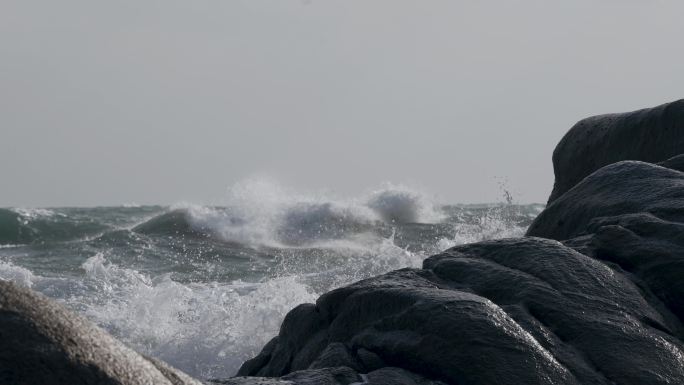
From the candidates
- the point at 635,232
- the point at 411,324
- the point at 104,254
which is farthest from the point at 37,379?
the point at 104,254

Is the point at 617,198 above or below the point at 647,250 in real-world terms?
above

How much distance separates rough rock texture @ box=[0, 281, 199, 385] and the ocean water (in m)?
6.99

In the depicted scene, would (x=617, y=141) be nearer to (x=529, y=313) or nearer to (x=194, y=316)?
(x=529, y=313)

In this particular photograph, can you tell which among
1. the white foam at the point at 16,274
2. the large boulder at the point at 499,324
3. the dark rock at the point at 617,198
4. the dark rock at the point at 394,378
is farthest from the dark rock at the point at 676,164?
the white foam at the point at 16,274

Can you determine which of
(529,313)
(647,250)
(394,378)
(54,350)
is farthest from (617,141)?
(54,350)

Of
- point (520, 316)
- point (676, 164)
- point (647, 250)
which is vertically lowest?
point (520, 316)

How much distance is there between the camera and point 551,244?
205 inches

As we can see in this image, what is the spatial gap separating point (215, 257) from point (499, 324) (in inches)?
567

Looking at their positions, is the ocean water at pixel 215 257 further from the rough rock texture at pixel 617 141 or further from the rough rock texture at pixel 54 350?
the rough rock texture at pixel 54 350

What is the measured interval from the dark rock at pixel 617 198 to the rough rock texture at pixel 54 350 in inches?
134

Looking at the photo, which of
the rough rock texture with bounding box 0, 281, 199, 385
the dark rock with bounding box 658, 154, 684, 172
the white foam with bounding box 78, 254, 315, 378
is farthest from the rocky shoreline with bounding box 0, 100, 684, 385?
the white foam with bounding box 78, 254, 315, 378

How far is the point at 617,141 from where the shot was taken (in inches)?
332

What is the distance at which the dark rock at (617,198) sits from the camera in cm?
584

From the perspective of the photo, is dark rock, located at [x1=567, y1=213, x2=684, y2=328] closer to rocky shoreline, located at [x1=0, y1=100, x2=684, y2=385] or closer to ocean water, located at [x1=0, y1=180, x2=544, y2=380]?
rocky shoreline, located at [x1=0, y1=100, x2=684, y2=385]
